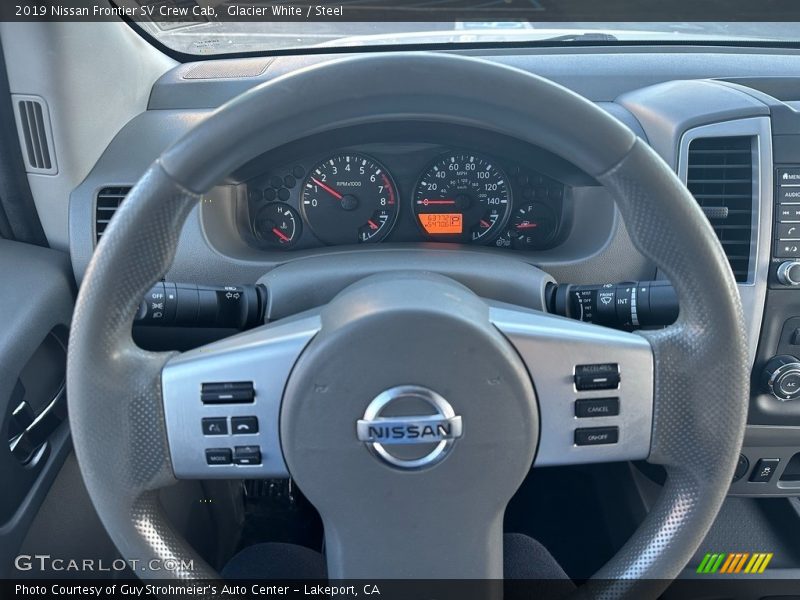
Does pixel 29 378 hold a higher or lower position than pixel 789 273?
lower

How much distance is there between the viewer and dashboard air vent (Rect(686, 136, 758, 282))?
175 cm

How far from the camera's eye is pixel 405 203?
6.24 ft

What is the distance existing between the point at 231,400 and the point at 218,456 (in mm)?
79

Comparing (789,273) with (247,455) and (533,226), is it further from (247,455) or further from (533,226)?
(247,455)

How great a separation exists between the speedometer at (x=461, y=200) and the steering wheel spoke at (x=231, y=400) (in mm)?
847

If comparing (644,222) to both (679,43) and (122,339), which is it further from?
(679,43)

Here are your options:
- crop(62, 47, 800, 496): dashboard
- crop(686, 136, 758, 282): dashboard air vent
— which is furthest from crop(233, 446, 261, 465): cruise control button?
crop(686, 136, 758, 282): dashboard air vent

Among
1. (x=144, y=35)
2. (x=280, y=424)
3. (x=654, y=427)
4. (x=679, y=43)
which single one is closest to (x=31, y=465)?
(x=280, y=424)

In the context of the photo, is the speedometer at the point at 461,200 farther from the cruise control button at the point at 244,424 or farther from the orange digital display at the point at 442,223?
the cruise control button at the point at 244,424

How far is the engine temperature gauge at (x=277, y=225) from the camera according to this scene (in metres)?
1.88

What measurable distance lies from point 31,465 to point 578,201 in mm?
1294

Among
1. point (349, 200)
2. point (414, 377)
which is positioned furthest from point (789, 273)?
point (414, 377)

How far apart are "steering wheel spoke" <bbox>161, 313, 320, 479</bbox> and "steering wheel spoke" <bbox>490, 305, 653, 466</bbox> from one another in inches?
11.4

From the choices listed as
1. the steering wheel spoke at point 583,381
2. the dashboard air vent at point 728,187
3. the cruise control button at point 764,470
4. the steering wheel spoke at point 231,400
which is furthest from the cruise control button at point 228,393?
the cruise control button at point 764,470
